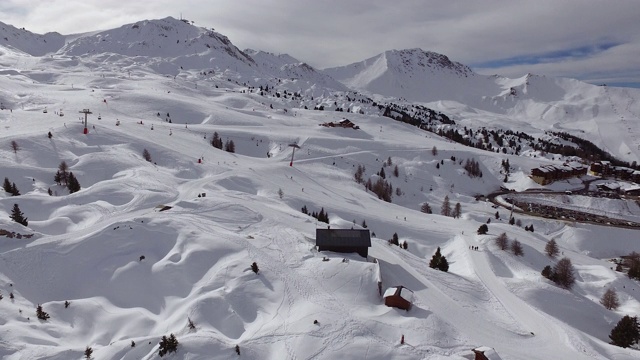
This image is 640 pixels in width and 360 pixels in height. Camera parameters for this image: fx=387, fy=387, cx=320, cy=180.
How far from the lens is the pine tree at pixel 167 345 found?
2182 cm

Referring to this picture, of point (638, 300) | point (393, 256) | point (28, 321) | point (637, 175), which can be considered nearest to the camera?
point (28, 321)

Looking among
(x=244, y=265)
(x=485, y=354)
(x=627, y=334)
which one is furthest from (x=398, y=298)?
(x=627, y=334)

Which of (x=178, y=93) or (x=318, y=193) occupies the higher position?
(x=178, y=93)

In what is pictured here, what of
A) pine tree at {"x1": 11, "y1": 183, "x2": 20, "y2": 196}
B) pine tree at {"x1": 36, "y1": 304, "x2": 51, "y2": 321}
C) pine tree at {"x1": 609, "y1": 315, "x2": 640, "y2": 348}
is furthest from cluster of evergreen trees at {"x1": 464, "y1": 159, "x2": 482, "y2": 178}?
pine tree at {"x1": 36, "y1": 304, "x2": 51, "y2": 321}

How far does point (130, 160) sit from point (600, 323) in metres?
63.4

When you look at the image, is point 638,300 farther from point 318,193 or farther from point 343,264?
point 318,193

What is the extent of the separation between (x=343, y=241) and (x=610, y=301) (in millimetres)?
29474

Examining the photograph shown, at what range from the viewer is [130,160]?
60.7 meters

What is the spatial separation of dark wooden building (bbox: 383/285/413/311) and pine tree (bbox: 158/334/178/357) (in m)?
14.8

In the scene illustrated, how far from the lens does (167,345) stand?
2194 centimetres

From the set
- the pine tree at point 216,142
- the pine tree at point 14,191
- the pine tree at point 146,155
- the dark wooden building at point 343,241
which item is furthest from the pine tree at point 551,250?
the pine tree at point 216,142

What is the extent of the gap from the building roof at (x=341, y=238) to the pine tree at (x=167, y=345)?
16.5 metres

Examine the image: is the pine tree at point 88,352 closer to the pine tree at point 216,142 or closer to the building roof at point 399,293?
the building roof at point 399,293

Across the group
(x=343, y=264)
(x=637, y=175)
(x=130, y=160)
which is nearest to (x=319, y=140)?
(x=130, y=160)
